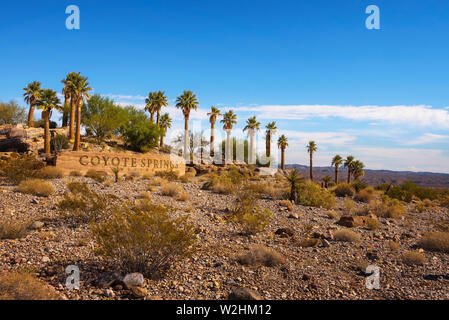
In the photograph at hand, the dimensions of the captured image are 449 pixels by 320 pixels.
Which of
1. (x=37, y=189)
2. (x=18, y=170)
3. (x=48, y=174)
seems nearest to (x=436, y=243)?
(x=37, y=189)

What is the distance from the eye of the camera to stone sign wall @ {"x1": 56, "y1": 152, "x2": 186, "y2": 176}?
81.1ft

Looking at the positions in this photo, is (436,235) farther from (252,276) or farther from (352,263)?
(252,276)

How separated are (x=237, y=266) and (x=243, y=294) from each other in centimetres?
171

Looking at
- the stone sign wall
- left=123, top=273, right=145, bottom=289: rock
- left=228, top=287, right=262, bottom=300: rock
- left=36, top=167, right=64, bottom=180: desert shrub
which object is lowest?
left=228, top=287, right=262, bottom=300: rock

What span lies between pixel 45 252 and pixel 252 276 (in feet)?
16.5

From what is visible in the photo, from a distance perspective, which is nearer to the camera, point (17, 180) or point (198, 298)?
point (198, 298)

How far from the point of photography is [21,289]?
4.77 meters

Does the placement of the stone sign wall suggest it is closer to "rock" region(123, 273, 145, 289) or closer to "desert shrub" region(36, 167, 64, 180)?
"desert shrub" region(36, 167, 64, 180)

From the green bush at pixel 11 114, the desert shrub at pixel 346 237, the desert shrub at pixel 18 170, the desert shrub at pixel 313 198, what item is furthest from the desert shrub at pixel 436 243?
the green bush at pixel 11 114

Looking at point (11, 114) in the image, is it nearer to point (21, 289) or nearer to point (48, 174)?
point (48, 174)

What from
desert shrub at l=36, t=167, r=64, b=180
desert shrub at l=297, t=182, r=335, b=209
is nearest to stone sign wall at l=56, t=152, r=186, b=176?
desert shrub at l=36, t=167, r=64, b=180

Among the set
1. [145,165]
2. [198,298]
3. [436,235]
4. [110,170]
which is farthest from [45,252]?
[145,165]

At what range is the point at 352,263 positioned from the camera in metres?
8.06

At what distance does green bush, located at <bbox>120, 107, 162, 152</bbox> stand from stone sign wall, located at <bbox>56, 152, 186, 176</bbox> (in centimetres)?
1363
